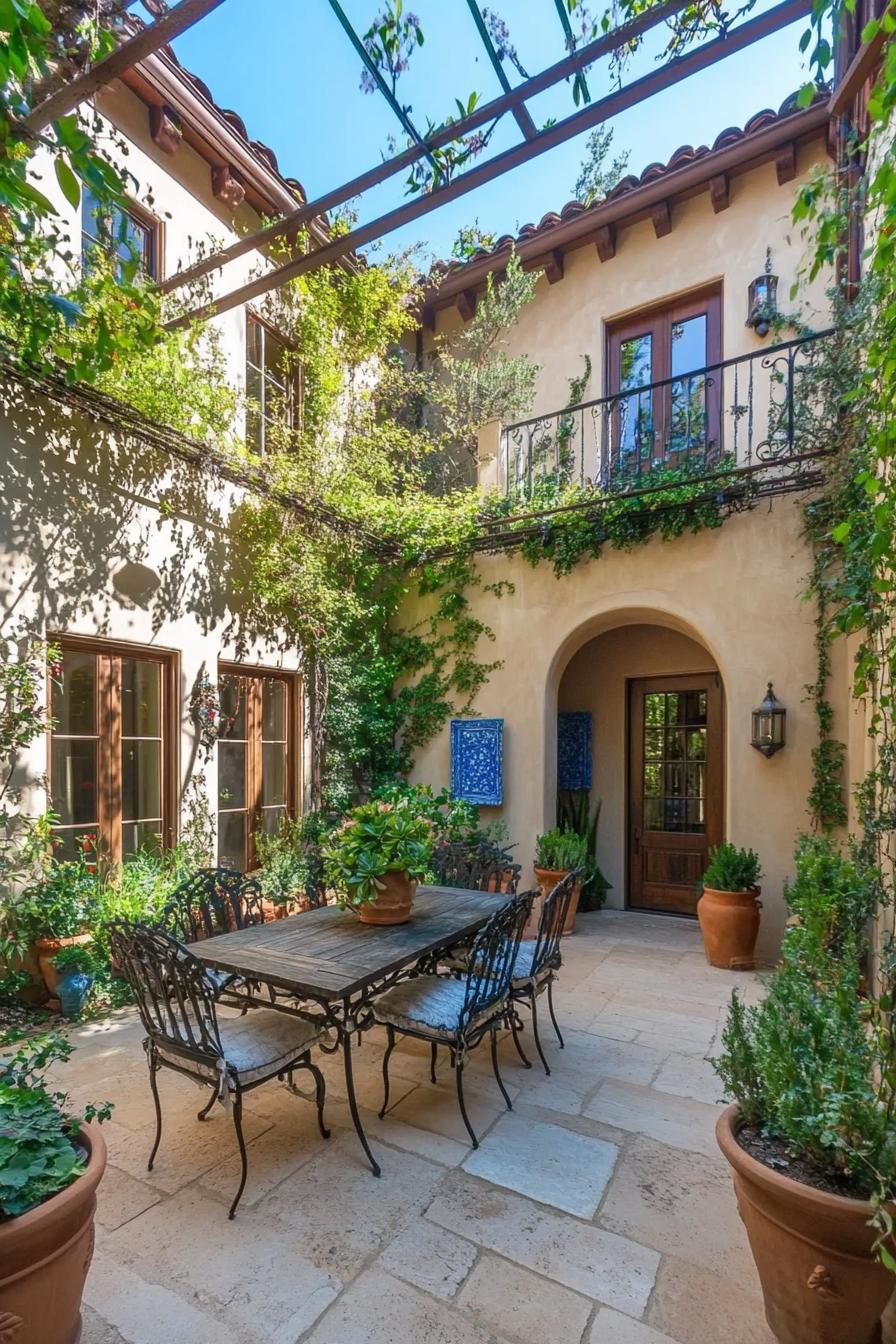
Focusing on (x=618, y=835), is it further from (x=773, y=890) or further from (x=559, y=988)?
(x=559, y=988)

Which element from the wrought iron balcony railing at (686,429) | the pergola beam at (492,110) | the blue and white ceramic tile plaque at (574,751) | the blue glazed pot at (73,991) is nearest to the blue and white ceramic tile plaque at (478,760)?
the blue and white ceramic tile plaque at (574,751)

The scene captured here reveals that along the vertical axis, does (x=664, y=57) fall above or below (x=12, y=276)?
above

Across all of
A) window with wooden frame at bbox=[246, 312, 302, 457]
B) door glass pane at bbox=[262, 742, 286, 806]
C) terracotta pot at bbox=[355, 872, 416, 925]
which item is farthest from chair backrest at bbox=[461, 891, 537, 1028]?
window with wooden frame at bbox=[246, 312, 302, 457]

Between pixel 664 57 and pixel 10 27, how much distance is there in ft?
7.23

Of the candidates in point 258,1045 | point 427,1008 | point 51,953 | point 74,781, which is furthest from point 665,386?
point 51,953

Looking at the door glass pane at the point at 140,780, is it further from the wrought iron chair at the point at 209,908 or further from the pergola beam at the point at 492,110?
the pergola beam at the point at 492,110

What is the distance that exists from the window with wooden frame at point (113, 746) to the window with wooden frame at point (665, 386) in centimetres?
444

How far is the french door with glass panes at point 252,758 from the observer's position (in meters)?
5.26

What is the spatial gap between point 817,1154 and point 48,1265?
1865 mm

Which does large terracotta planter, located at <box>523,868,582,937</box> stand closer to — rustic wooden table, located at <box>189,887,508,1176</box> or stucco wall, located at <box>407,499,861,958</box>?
stucco wall, located at <box>407,499,861,958</box>

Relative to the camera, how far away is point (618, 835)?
6820mm

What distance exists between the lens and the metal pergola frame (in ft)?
7.45

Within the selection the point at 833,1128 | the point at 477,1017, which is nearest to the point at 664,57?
the point at 833,1128

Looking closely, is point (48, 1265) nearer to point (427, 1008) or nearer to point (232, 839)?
point (427, 1008)
